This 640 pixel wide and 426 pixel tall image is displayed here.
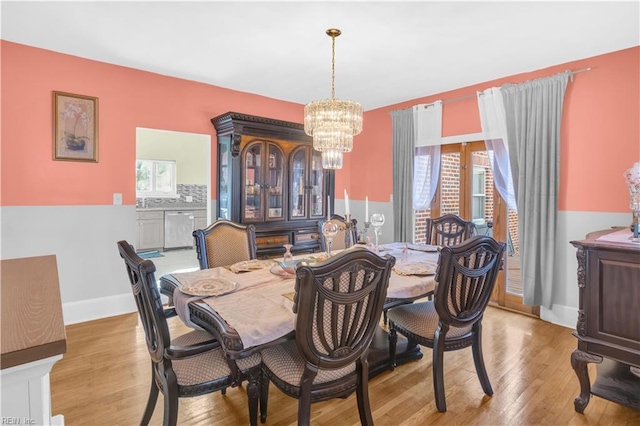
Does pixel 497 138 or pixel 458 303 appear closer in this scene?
pixel 458 303

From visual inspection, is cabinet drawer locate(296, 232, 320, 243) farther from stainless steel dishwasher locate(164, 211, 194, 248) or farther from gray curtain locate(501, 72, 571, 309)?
stainless steel dishwasher locate(164, 211, 194, 248)

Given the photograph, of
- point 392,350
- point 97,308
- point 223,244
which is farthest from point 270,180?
point 392,350

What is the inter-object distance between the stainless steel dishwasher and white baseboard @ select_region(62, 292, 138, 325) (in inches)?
137

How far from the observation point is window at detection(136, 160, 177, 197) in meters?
7.15

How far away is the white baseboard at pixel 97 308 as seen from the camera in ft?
10.9

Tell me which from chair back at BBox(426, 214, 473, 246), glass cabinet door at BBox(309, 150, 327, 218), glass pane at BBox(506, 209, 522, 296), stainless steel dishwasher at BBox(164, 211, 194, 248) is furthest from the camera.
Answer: stainless steel dishwasher at BBox(164, 211, 194, 248)

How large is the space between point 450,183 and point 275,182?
218 centimetres

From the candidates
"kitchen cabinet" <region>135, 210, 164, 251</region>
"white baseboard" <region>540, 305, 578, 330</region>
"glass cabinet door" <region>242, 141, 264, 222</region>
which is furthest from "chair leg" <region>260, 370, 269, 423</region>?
"kitchen cabinet" <region>135, 210, 164, 251</region>

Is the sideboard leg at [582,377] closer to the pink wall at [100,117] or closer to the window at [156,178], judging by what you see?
the pink wall at [100,117]

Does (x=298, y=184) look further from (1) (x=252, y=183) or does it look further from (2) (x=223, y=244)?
(2) (x=223, y=244)

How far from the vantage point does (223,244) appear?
272 cm

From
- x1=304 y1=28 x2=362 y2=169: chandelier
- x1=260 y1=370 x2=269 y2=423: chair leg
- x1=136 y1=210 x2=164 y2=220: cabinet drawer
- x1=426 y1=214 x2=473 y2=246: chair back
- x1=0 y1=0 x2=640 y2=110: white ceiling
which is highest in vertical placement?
x1=0 y1=0 x2=640 y2=110: white ceiling

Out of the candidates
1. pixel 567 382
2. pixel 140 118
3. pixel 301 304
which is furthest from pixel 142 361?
pixel 567 382

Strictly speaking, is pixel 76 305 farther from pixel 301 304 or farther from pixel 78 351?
pixel 301 304
